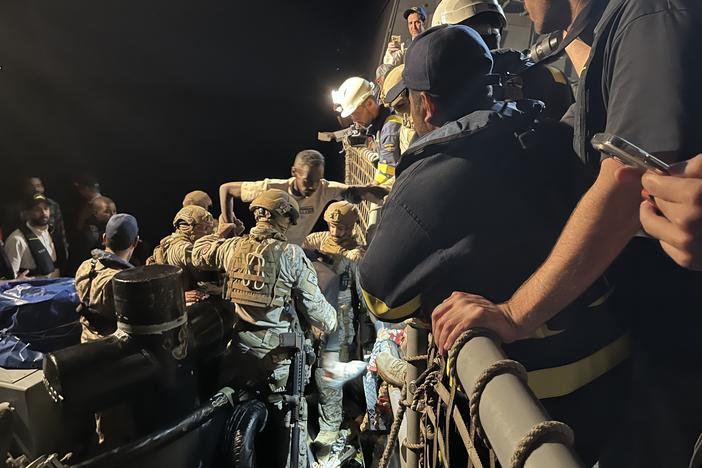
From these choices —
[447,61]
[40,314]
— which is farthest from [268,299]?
[447,61]

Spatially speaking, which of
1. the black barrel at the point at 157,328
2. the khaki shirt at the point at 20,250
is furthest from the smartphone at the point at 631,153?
the khaki shirt at the point at 20,250

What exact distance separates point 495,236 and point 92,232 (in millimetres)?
4177

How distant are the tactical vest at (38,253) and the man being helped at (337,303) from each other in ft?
6.98

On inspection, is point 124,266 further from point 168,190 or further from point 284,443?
point 168,190

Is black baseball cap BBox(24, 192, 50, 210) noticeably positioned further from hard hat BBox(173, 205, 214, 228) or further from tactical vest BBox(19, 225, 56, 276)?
hard hat BBox(173, 205, 214, 228)

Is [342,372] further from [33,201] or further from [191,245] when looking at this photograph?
[33,201]

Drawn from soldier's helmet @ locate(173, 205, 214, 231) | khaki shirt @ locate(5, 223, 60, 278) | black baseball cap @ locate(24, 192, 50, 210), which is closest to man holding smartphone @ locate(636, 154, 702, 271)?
soldier's helmet @ locate(173, 205, 214, 231)

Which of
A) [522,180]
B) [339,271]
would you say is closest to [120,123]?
[339,271]

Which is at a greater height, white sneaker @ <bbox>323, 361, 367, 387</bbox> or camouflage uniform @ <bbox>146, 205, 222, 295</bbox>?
camouflage uniform @ <bbox>146, 205, 222, 295</bbox>

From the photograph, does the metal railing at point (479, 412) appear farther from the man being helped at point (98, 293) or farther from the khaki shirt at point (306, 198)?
the khaki shirt at point (306, 198)

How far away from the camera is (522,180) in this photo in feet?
2.94

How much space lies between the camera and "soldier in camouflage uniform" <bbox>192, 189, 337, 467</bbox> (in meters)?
2.33

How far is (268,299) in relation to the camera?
2354 millimetres

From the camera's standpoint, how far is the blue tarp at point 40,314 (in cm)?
215
